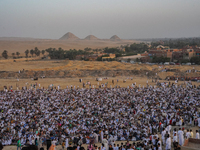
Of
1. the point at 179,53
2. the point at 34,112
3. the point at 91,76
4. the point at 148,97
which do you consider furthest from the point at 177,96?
the point at 179,53

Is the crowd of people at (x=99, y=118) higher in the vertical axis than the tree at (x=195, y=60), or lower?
lower

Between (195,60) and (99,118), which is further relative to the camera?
(195,60)

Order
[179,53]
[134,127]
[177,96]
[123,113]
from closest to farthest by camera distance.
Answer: [134,127]
[123,113]
[177,96]
[179,53]

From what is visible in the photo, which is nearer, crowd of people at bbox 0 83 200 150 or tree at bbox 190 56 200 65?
crowd of people at bbox 0 83 200 150

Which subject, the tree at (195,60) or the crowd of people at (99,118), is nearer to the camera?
the crowd of people at (99,118)

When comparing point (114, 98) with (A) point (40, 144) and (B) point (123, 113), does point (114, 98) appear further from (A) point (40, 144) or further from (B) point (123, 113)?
(A) point (40, 144)

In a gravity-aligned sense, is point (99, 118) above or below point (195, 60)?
below

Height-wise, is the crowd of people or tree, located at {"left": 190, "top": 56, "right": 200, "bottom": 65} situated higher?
tree, located at {"left": 190, "top": 56, "right": 200, "bottom": 65}

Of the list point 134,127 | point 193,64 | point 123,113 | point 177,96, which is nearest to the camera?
point 134,127
